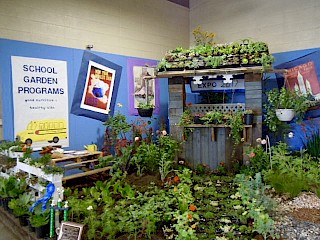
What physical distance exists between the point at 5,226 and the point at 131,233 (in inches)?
64.7

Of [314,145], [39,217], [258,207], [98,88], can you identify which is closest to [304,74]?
[314,145]

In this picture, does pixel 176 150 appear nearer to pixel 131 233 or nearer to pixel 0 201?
pixel 131 233

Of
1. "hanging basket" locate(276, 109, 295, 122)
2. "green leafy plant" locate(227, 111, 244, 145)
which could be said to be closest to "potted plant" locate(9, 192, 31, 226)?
"green leafy plant" locate(227, 111, 244, 145)

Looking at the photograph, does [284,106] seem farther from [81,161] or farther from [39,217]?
[39,217]

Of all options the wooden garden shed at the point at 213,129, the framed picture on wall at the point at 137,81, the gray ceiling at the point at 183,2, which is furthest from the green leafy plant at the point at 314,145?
the gray ceiling at the point at 183,2

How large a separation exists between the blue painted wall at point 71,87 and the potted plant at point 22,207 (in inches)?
61.7

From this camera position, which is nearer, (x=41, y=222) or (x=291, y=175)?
(x=41, y=222)

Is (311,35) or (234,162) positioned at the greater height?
(311,35)

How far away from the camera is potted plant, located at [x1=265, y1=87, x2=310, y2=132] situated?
4754mm

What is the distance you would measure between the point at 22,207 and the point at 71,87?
258 cm

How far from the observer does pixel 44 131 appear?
4.64 m

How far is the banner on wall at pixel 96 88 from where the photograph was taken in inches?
203

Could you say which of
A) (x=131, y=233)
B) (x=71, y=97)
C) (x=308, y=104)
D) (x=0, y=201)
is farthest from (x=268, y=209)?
(x=71, y=97)

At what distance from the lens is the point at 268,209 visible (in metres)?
2.96
